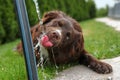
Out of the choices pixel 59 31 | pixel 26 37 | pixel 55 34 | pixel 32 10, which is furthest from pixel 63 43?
pixel 32 10

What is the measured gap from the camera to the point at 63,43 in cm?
455

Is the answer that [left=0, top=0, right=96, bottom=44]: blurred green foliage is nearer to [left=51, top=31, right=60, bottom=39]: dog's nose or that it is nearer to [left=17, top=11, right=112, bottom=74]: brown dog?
[left=17, top=11, right=112, bottom=74]: brown dog

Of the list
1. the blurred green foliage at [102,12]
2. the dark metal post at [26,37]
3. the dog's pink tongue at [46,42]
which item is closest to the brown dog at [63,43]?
the dog's pink tongue at [46,42]

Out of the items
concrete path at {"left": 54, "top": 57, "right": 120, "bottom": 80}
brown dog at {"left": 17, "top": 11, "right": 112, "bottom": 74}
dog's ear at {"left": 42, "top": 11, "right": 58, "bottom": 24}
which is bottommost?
concrete path at {"left": 54, "top": 57, "right": 120, "bottom": 80}

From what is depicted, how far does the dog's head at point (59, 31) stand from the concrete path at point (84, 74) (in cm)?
32

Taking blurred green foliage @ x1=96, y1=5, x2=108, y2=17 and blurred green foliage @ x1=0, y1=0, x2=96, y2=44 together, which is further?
blurred green foliage @ x1=96, y1=5, x2=108, y2=17

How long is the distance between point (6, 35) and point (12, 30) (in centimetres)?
26

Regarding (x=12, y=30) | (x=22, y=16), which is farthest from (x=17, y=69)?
(x=12, y=30)

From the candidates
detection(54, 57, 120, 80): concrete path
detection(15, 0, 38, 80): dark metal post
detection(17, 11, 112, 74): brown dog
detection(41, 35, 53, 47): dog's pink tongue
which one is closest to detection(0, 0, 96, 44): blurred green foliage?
detection(17, 11, 112, 74): brown dog

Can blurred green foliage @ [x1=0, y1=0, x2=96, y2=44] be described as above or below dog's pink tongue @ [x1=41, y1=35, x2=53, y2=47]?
below

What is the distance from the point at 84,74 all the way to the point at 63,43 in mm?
452

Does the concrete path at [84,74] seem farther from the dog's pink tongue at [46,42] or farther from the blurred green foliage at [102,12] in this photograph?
the blurred green foliage at [102,12]

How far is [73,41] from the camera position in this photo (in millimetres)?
4688

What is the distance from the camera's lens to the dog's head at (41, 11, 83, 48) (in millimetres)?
4207
